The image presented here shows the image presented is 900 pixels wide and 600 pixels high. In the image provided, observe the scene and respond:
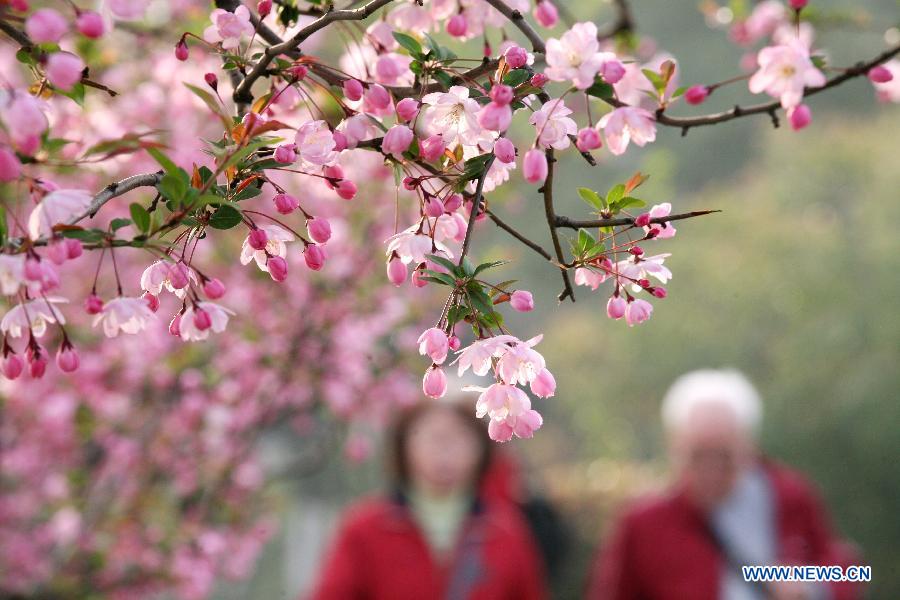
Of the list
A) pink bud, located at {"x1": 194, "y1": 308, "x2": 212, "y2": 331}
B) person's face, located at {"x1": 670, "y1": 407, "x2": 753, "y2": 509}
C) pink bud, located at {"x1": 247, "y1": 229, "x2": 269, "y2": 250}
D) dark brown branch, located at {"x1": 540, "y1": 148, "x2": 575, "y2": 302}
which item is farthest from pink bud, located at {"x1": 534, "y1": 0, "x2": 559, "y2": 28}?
person's face, located at {"x1": 670, "y1": 407, "x2": 753, "y2": 509}

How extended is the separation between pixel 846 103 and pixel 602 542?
11.1m

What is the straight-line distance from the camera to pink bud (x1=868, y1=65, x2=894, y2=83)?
1.15 meters

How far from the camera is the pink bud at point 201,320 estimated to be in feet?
3.28

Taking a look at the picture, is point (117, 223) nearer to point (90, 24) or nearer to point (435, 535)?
point (90, 24)

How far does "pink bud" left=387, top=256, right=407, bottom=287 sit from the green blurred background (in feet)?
18.5

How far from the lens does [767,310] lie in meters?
9.98

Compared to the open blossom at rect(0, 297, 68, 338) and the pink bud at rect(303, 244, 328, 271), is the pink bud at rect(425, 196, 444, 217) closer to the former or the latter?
the pink bud at rect(303, 244, 328, 271)

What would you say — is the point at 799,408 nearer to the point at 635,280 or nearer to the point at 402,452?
the point at 402,452

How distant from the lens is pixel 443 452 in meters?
3.21

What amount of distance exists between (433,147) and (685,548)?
8.21ft

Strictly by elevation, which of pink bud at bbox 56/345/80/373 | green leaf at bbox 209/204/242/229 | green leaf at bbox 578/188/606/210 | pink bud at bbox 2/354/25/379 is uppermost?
green leaf at bbox 578/188/606/210

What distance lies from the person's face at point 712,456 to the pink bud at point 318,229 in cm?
247

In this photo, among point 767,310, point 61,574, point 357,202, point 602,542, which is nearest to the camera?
point 61,574

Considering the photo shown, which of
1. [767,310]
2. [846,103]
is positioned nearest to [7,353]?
[767,310]
